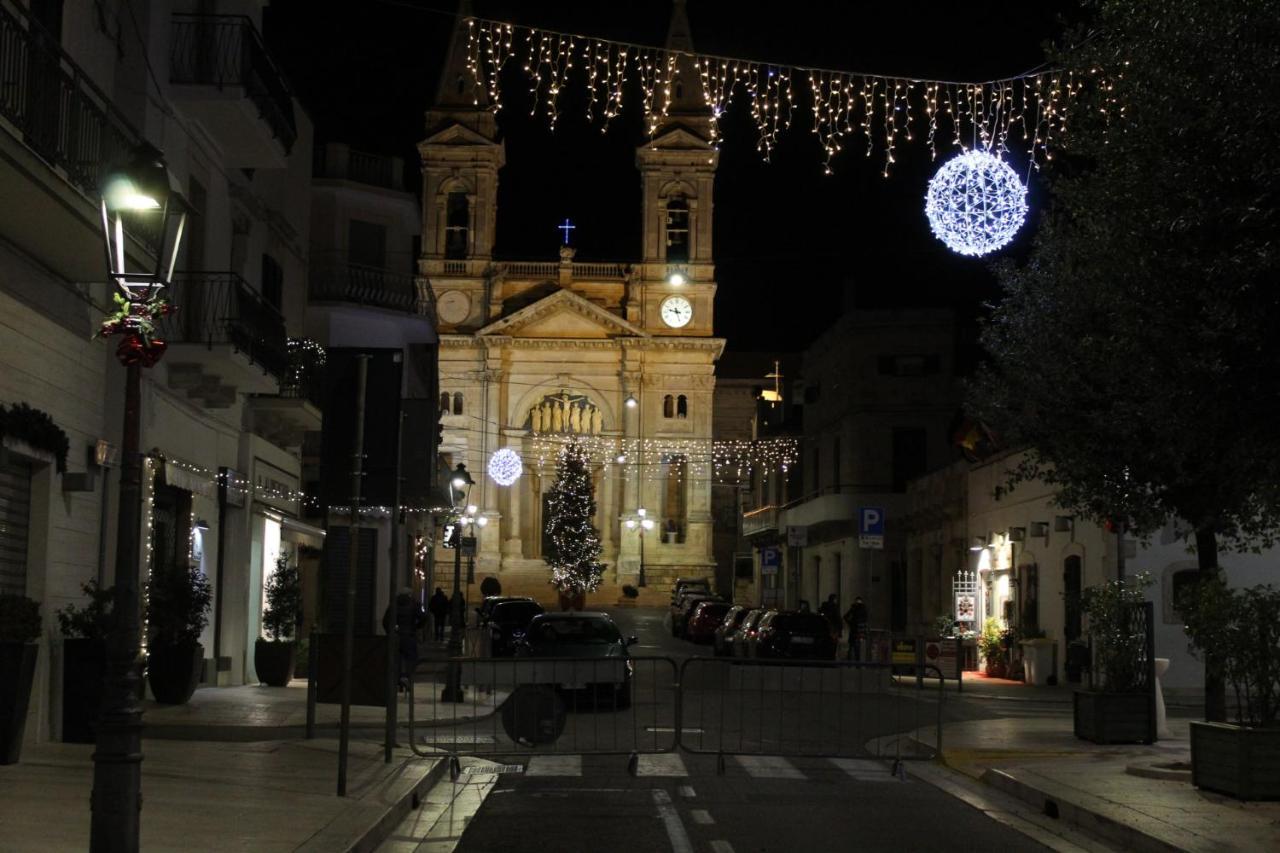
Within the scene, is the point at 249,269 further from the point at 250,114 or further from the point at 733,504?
the point at 733,504

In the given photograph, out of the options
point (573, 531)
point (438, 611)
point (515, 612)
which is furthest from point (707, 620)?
point (573, 531)

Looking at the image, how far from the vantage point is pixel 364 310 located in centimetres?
3394

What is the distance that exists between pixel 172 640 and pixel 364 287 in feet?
51.1

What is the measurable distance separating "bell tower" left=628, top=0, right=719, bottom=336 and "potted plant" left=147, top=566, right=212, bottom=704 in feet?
214

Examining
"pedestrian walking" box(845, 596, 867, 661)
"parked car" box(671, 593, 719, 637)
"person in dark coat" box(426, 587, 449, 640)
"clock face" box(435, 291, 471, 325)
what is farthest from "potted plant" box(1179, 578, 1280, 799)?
"clock face" box(435, 291, 471, 325)

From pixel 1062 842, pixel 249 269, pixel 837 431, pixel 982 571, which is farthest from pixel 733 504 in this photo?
pixel 1062 842

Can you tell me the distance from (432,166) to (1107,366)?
74.1 metres

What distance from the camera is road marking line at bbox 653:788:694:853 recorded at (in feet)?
33.7

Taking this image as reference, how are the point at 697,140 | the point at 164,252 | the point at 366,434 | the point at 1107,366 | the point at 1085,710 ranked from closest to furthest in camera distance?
the point at 164,252, the point at 366,434, the point at 1107,366, the point at 1085,710, the point at 697,140

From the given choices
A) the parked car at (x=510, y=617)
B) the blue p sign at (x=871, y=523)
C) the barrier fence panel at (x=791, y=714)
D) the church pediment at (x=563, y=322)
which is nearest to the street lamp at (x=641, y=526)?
the church pediment at (x=563, y=322)

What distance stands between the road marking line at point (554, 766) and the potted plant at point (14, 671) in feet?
14.2

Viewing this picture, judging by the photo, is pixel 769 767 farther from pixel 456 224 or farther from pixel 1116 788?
pixel 456 224

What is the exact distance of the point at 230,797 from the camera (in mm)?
11531

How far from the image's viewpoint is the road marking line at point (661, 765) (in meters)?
14.8
